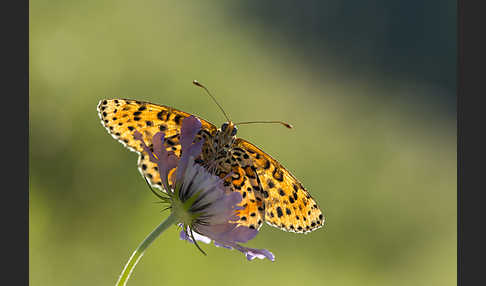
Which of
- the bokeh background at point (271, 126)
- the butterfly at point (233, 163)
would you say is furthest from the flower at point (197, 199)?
the bokeh background at point (271, 126)

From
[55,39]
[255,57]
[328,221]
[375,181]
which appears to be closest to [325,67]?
[255,57]

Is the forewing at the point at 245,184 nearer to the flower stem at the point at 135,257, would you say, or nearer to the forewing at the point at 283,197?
the forewing at the point at 283,197

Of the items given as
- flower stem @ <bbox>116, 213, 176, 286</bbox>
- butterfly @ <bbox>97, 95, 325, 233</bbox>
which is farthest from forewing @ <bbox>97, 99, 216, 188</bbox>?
flower stem @ <bbox>116, 213, 176, 286</bbox>

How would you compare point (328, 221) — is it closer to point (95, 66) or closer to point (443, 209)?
point (443, 209)

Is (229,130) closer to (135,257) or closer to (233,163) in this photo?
(233,163)

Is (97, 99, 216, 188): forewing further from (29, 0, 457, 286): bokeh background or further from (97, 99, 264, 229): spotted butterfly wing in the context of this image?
(29, 0, 457, 286): bokeh background

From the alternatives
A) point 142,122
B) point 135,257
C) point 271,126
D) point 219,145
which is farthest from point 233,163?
point 271,126
